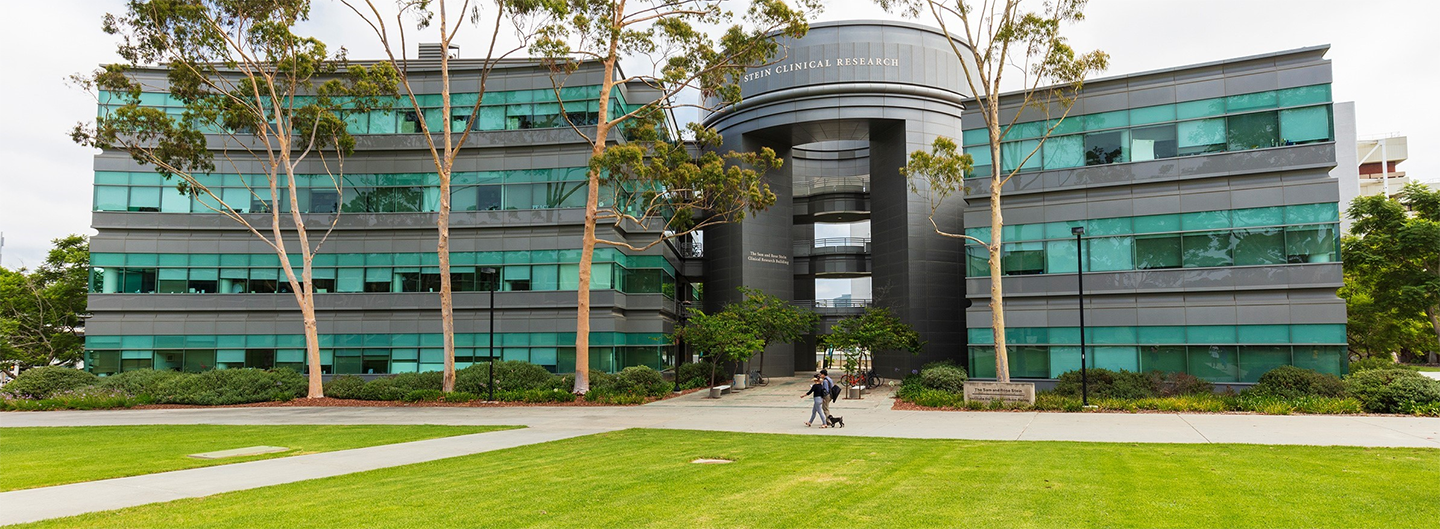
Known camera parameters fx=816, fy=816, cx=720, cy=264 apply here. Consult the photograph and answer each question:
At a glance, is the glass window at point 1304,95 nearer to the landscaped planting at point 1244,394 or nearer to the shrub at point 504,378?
the landscaped planting at point 1244,394

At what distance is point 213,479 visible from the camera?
13.3 meters

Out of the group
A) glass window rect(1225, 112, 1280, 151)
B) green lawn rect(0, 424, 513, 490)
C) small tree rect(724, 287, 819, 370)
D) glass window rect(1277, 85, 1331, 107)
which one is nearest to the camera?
green lawn rect(0, 424, 513, 490)

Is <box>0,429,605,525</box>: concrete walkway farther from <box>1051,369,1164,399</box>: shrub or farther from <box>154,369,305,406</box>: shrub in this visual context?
<box>1051,369,1164,399</box>: shrub

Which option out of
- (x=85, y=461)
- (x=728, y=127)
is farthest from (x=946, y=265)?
(x=85, y=461)

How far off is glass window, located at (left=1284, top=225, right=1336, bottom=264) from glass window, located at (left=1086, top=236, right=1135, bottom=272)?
5595 mm

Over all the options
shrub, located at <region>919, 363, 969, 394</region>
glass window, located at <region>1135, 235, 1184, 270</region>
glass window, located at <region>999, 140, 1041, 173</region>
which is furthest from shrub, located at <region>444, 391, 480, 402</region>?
glass window, located at <region>1135, 235, 1184, 270</region>

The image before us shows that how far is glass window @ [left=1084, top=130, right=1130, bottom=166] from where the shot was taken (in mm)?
35531

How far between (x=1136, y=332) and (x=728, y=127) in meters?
26.5

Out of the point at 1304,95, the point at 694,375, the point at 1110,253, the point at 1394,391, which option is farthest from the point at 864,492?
the point at 694,375

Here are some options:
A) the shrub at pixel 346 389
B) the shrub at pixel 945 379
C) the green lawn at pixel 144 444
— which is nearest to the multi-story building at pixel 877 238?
the shrub at pixel 945 379

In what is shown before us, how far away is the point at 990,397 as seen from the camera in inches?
1147

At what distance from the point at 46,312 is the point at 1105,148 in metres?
60.6

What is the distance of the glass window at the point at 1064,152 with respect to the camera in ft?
119

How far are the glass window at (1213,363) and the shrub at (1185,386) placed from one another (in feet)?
6.11
